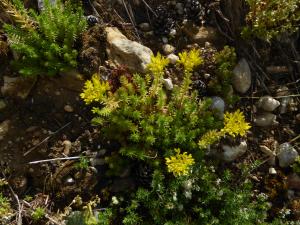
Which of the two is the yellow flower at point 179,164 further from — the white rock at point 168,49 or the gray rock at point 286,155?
the gray rock at point 286,155

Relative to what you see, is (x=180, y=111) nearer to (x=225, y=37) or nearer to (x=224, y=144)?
(x=224, y=144)

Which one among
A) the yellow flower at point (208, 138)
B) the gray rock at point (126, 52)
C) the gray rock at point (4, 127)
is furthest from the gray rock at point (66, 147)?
the yellow flower at point (208, 138)

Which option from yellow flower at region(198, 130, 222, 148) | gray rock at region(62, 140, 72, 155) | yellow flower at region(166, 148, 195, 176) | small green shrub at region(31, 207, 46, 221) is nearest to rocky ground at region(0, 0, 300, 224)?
gray rock at region(62, 140, 72, 155)

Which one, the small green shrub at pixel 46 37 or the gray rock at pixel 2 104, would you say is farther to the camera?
the gray rock at pixel 2 104

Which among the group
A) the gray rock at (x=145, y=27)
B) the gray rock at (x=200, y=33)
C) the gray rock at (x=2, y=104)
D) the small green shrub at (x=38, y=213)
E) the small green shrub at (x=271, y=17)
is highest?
the small green shrub at (x=271, y=17)

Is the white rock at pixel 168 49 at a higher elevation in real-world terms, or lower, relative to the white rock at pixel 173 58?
higher

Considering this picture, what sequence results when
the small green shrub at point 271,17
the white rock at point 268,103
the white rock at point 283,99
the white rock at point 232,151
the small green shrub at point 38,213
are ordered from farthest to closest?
1. the white rock at point 283,99
2. the white rock at point 268,103
3. the white rock at point 232,151
4. the small green shrub at point 271,17
5. the small green shrub at point 38,213
